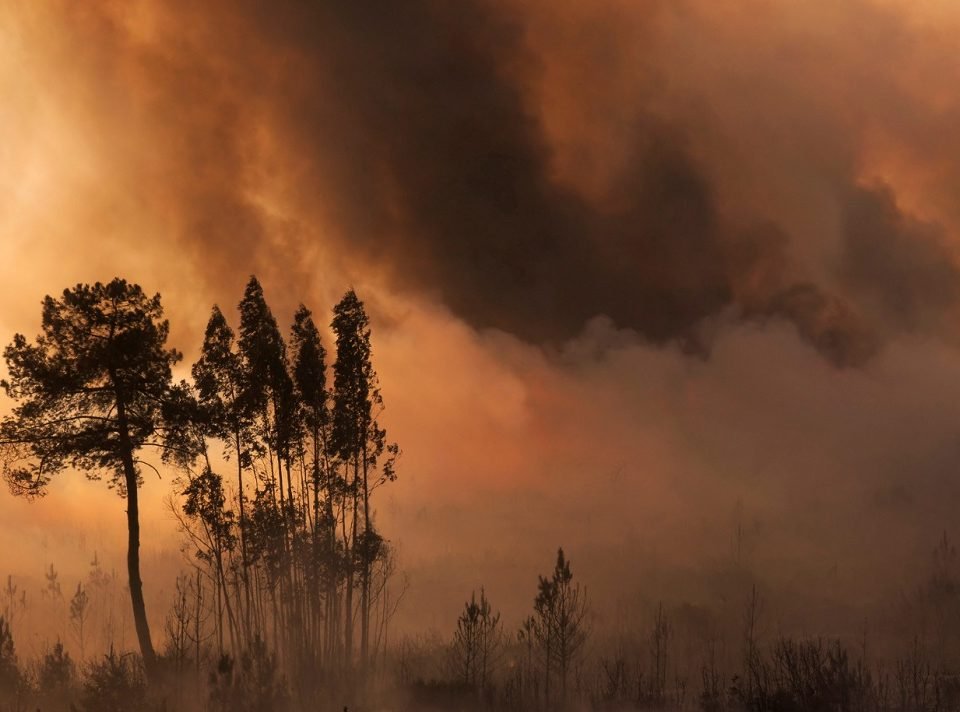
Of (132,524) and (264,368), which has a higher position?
(264,368)

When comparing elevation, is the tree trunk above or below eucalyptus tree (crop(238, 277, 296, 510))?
below

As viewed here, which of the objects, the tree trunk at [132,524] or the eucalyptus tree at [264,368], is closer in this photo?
the tree trunk at [132,524]

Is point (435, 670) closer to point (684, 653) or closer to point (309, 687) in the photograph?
point (309, 687)

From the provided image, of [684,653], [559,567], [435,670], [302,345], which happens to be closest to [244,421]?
[302,345]

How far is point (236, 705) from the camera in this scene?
33281 millimetres

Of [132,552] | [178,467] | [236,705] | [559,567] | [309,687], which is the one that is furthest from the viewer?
[559,567]

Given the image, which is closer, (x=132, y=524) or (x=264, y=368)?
(x=132, y=524)

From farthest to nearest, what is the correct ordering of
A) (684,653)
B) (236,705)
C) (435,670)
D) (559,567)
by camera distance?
(684,653), (435,670), (559,567), (236,705)

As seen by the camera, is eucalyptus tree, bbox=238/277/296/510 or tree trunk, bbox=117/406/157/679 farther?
eucalyptus tree, bbox=238/277/296/510

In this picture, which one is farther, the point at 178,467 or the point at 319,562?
the point at 319,562

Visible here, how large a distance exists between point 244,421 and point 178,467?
25.3 feet

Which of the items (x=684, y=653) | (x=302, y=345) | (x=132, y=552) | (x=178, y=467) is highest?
(x=302, y=345)

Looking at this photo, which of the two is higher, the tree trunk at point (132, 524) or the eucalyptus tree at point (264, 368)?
the eucalyptus tree at point (264, 368)

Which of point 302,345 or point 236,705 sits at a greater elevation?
point 302,345
